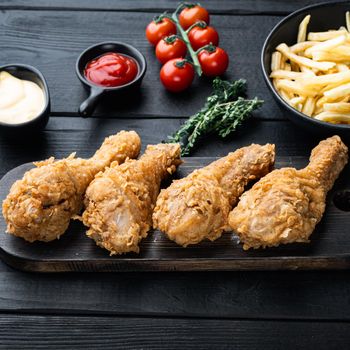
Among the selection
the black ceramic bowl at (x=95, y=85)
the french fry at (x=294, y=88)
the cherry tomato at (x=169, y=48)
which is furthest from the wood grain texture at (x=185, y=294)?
the cherry tomato at (x=169, y=48)

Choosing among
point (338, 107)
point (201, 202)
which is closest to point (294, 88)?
point (338, 107)

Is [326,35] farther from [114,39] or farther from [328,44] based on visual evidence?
Result: [114,39]

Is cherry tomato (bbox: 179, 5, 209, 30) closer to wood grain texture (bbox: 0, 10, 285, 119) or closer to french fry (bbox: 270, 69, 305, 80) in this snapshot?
wood grain texture (bbox: 0, 10, 285, 119)

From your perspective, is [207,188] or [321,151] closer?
[207,188]

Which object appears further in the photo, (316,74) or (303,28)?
(303,28)

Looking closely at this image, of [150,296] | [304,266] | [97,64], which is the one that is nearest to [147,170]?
[150,296]

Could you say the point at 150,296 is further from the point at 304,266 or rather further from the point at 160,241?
the point at 304,266

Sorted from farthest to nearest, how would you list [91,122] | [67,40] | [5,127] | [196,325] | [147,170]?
[67,40] → [91,122] → [5,127] → [147,170] → [196,325]
